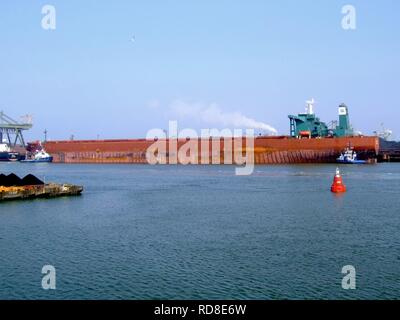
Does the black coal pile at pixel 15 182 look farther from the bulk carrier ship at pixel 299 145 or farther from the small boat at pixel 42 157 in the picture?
the small boat at pixel 42 157

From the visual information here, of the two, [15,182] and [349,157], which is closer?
[15,182]

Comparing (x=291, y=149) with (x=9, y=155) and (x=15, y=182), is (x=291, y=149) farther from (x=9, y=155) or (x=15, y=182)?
(x=9, y=155)

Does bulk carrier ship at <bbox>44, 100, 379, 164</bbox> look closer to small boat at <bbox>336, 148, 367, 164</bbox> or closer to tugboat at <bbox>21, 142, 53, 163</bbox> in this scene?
small boat at <bbox>336, 148, 367, 164</bbox>

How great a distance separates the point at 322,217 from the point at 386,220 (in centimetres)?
229

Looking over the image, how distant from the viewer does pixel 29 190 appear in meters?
28.1

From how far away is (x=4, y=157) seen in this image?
10162 cm

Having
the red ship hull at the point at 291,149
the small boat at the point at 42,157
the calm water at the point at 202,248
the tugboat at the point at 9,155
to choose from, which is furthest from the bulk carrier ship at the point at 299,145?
the calm water at the point at 202,248

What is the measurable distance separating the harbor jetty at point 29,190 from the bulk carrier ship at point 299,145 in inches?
1505

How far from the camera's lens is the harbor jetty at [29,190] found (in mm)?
27170

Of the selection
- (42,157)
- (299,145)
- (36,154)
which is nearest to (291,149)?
(299,145)

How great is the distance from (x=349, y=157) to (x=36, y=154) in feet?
164

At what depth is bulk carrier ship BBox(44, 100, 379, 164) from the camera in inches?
2477

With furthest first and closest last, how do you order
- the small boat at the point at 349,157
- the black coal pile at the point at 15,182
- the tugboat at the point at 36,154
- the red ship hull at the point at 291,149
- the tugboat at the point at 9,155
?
the tugboat at the point at 9,155 → the tugboat at the point at 36,154 → the red ship hull at the point at 291,149 → the small boat at the point at 349,157 → the black coal pile at the point at 15,182

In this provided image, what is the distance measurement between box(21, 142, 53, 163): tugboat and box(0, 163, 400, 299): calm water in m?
59.6
